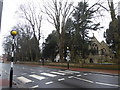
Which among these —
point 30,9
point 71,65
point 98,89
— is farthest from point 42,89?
point 30,9

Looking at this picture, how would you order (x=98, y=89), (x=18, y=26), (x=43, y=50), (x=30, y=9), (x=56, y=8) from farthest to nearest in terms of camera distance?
(x=43, y=50)
(x=18, y=26)
(x=30, y=9)
(x=56, y=8)
(x=98, y=89)

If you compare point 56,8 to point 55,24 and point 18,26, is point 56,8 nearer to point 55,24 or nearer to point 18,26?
point 55,24

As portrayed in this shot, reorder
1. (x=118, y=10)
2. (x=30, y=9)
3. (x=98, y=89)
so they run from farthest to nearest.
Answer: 1. (x=30, y=9)
2. (x=118, y=10)
3. (x=98, y=89)

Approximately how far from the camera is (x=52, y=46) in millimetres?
56844

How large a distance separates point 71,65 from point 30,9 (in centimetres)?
2086

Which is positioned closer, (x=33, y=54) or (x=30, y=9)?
(x=30, y=9)

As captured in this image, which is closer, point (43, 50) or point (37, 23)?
point (37, 23)

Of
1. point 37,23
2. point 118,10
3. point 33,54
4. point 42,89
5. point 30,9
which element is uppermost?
point 30,9

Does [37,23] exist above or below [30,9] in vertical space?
below

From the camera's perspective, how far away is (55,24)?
3612 centimetres

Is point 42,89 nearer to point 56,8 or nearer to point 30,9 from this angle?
point 56,8

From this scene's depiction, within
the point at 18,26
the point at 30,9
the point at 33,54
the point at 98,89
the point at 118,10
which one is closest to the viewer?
the point at 98,89

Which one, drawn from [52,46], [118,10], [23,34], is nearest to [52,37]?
[52,46]

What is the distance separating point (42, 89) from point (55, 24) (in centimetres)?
2830
